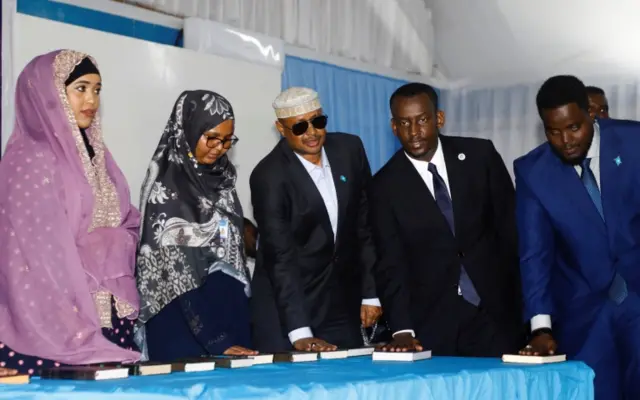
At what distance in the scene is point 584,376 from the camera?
3.30m

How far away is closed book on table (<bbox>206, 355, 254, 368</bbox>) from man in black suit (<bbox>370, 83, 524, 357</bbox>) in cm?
86

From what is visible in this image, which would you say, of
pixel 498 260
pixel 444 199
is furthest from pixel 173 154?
pixel 498 260

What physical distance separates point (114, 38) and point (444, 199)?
94.3 inches

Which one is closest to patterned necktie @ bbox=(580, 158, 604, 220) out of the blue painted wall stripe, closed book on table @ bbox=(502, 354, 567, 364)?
closed book on table @ bbox=(502, 354, 567, 364)

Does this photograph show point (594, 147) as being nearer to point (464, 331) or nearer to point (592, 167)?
point (592, 167)

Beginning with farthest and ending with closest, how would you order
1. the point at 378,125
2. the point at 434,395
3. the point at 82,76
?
the point at 378,125 → the point at 82,76 → the point at 434,395

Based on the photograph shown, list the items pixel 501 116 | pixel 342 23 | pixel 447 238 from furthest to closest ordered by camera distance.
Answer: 1. pixel 501 116
2. pixel 342 23
3. pixel 447 238

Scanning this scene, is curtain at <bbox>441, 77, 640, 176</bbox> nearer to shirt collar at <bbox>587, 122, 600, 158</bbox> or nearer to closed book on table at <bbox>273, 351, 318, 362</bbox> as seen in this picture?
shirt collar at <bbox>587, 122, 600, 158</bbox>

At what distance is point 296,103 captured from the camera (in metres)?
4.05

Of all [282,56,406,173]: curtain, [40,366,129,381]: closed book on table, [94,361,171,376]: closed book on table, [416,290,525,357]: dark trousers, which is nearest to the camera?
[40,366,129,381]: closed book on table

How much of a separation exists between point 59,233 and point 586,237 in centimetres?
188

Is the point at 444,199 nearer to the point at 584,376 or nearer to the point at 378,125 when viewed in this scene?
the point at 584,376

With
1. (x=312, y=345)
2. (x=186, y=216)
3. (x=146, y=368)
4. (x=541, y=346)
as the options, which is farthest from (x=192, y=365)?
(x=541, y=346)

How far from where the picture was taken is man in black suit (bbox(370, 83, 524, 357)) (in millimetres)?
3898
